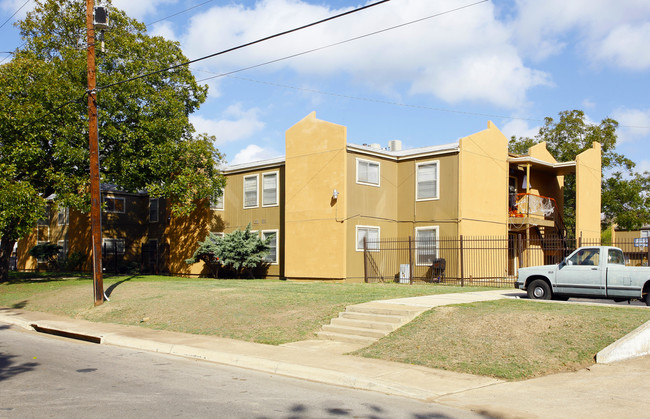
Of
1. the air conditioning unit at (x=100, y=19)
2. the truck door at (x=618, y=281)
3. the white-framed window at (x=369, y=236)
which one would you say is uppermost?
the air conditioning unit at (x=100, y=19)

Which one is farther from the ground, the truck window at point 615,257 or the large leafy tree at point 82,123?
the large leafy tree at point 82,123

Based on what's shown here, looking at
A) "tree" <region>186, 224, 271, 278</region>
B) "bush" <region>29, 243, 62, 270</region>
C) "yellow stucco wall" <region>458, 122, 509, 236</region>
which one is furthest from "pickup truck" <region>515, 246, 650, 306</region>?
"bush" <region>29, 243, 62, 270</region>

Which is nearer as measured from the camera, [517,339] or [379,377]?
[379,377]

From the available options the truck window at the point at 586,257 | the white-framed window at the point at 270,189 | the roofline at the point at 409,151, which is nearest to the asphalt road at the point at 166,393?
the truck window at the point at 586,257

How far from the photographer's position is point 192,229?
32.5m

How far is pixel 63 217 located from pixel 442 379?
3603 cm

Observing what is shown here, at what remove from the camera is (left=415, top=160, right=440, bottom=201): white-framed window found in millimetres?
26344

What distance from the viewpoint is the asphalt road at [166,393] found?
23.8 ft

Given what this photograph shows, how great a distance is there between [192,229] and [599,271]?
2252cm

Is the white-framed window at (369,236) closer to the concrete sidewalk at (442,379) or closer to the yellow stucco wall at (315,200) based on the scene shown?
the yellow stucco wall at (315,200)

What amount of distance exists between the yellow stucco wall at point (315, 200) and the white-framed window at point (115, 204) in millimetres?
15148

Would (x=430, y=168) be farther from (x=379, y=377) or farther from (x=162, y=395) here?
(x=162, y=395)

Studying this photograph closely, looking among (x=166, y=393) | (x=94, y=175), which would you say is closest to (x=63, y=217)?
(x=94, y=175)

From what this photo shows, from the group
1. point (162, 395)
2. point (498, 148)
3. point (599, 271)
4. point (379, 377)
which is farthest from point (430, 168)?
point (162, 395)
